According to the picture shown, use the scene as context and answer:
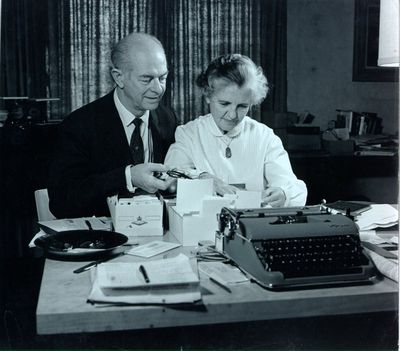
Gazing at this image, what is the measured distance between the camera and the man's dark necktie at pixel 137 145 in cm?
276

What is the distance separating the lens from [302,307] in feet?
4.78

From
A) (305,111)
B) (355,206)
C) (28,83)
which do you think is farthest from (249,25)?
(355,206)

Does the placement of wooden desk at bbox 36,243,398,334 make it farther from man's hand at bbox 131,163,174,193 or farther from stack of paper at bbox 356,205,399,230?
man's hand at bbox 131,163,174,193

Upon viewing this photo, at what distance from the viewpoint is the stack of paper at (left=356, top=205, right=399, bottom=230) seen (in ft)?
6.97

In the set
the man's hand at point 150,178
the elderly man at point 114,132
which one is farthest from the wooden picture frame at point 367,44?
the man's hand at point 150,178

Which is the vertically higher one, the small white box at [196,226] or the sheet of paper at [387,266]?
the small white box at [196,226]

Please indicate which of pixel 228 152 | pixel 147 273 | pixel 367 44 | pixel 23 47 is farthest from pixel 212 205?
pixel 367 44

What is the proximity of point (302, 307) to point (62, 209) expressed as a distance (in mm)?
1435

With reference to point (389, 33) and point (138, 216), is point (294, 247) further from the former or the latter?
point (389, 33)

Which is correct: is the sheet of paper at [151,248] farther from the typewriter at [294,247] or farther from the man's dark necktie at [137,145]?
the man's dark necktie at [137,145]

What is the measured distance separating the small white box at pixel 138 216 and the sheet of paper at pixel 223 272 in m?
0.35

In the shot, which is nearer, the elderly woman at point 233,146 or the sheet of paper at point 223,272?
the sheet of paper at point 223,272

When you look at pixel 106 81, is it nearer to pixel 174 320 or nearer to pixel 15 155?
pixel 15 155

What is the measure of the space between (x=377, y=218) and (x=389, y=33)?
2.28 ft
